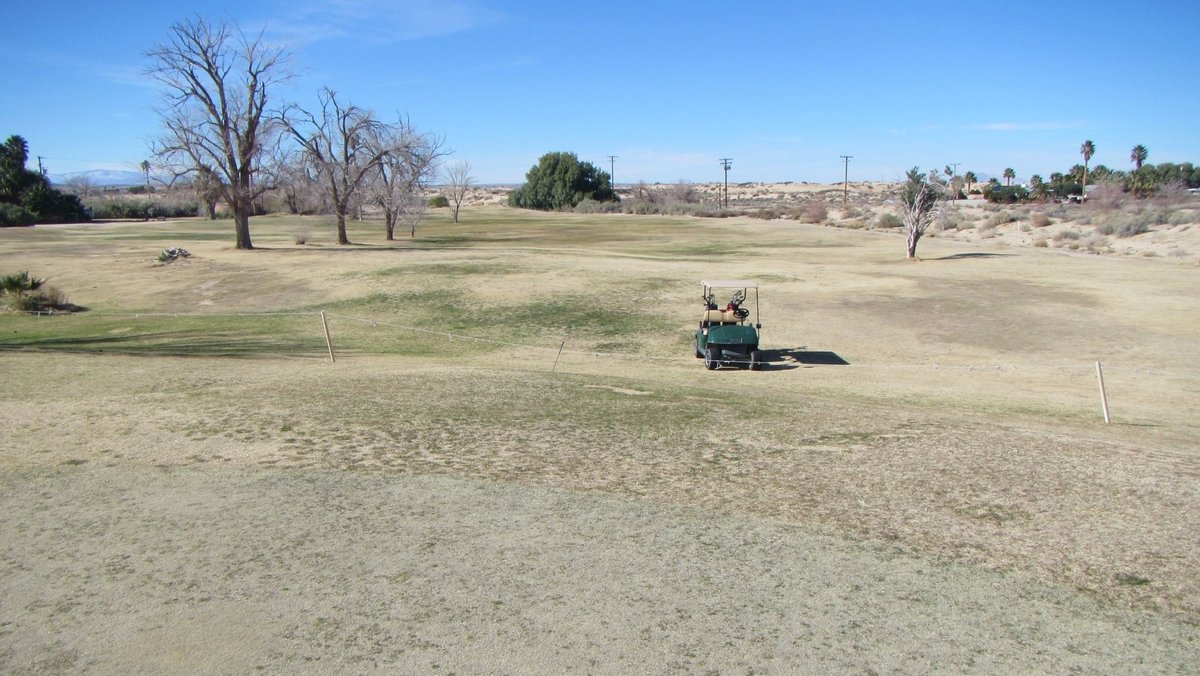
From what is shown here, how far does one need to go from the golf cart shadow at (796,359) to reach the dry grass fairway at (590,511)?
0.22m

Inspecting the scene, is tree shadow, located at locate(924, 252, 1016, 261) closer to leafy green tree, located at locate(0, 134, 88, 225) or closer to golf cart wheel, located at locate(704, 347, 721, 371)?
golf cart wheel, located at locate(704, 347, 721, 371)

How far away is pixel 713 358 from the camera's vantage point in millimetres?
20469

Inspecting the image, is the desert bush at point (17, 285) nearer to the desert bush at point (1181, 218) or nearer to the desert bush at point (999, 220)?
the desert bush at point (1181, 218)

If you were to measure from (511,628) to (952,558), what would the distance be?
418cm

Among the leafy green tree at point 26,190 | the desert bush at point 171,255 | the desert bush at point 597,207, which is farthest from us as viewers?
the desert bush at point 597,207

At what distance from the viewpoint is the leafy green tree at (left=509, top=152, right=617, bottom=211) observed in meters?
128

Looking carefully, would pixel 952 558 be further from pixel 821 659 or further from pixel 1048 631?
pixel 821 659

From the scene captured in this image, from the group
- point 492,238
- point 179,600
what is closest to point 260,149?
point 492,238

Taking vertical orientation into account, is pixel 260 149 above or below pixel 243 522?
above

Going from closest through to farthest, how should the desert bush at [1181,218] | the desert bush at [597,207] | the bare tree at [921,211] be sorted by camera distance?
the bare tree at [921,211], the desert bush at [1181,218], the desert bush at [597,207]

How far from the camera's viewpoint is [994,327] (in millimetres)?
25562

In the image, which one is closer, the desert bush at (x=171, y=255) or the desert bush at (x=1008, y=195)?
the desert bush at (x=171, y=255)

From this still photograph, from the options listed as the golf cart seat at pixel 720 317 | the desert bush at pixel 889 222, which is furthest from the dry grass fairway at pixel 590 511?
the desert bush at pixel 889 222

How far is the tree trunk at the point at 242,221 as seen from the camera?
158ft
